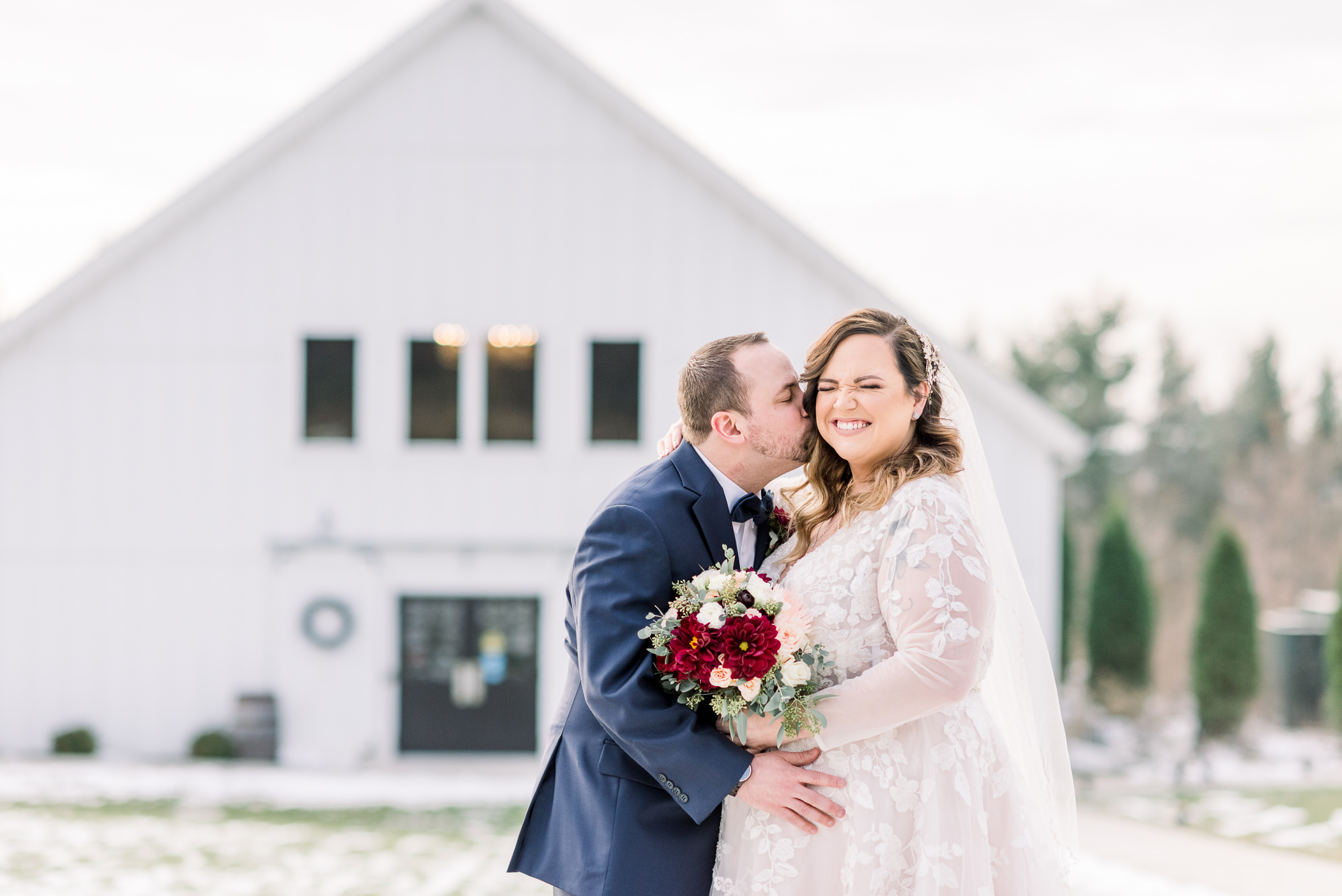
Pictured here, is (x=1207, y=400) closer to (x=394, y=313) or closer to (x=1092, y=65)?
(x=1092, y=65)

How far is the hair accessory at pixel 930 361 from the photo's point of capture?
10.1ft

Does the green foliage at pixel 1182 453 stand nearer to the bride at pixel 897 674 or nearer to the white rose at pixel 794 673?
the bride at pixel 897 674

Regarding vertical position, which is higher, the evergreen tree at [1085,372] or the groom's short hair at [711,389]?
the evergreen tree at [1085,372]

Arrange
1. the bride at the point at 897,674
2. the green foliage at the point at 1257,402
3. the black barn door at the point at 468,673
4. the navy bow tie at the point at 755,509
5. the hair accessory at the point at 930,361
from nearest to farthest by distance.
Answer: the bride at the point at 897,674 → the hair accessory at the point at 930,361 → the navy bow tie at the point at 755,509 → the black barn door at the point at 468,673 → the green foliage at the point at 1257,402

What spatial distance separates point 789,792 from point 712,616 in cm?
55

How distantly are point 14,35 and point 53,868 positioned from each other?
13.4 m

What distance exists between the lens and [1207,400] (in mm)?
33562

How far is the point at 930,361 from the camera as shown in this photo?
3105 mm

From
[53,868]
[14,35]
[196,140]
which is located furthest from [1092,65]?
[53,868]

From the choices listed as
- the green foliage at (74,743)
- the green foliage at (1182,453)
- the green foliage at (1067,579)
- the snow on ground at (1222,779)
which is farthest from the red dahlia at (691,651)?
the green foliage at (1182,453)

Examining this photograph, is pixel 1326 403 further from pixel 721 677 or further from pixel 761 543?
pixel 721 677

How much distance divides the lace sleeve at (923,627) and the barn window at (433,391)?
10707 mm

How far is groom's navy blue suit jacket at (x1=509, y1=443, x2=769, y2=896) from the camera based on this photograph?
2.77 meters

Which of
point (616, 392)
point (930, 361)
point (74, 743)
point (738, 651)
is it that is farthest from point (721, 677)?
point (74, 743)
